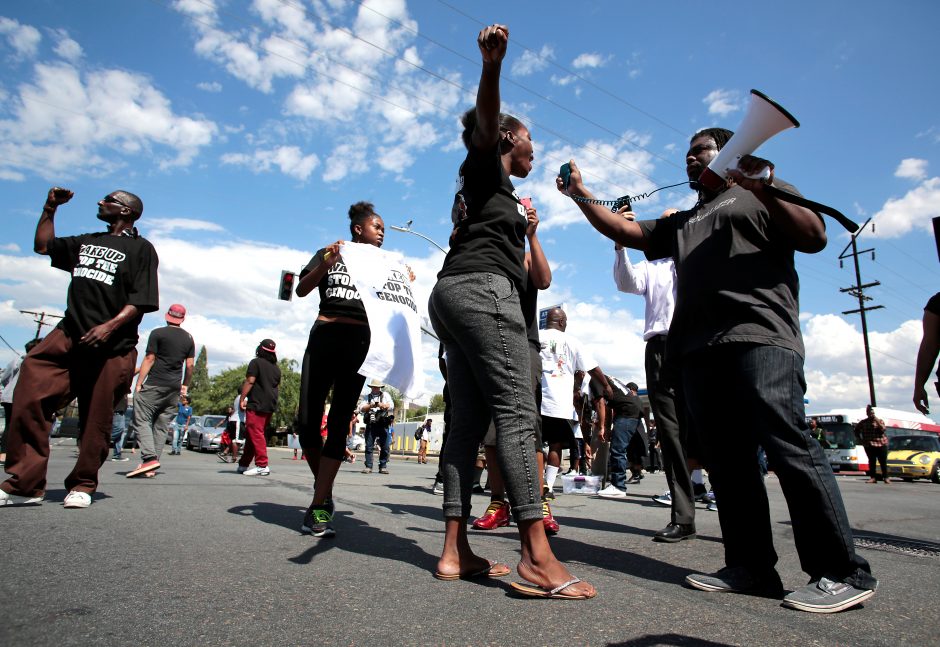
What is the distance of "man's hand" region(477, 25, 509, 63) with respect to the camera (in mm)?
2043

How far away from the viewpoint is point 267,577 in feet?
6.79

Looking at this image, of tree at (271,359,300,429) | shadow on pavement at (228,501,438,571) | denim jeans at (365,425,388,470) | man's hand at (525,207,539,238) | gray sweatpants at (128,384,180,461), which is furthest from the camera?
tree at (271,359,300,429)

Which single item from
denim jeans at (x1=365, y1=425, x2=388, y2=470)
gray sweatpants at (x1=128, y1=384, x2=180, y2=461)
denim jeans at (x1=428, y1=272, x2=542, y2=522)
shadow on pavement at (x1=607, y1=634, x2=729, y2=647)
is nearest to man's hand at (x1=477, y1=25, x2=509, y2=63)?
denim jeans at (x1=428, y1=272, x2=542, y2=522)

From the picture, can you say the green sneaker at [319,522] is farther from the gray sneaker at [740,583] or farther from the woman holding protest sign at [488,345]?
the gray sneaker at [740,583]

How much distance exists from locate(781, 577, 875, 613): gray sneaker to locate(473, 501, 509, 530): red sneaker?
208cm

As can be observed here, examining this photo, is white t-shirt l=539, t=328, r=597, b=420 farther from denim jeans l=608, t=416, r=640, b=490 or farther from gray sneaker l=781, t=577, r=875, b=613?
gray sneaker l=781, t=577, r=875, b=613

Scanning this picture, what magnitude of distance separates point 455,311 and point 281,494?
352cm

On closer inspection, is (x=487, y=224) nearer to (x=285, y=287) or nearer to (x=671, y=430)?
(x=671, y=430)

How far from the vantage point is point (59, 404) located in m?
3.72

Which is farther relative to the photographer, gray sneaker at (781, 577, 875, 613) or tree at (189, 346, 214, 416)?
tree at (189, 346, 214, 416)

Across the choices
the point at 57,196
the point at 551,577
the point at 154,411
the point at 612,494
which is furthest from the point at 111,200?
the point at 612,494

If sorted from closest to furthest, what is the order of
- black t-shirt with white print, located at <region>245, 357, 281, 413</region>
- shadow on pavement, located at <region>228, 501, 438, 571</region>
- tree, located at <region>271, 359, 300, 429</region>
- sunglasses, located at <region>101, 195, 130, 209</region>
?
shadow on pavement, located at <region>228, 501, 438, 571</region>, sunglasses, located at <region>101, 195, 130, 209</region>, black t-shirt with white print, located at <region>245, 357, 281, 413</region>, tree, located at <region>271, 359, 300, 429</region>

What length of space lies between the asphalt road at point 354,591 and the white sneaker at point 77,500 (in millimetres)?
70

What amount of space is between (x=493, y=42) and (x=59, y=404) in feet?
11.7
